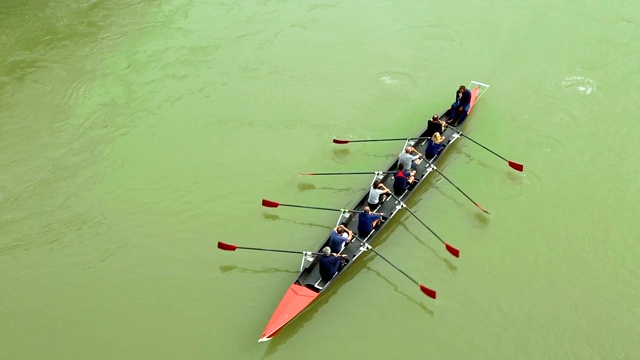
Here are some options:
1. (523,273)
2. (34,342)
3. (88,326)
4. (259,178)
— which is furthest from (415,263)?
(34,342)

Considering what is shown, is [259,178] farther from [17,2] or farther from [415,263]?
[17,2]

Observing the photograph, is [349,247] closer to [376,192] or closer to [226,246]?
[376,192]

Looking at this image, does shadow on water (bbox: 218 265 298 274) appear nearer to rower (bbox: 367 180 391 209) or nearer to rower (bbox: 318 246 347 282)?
rower (bbox: 318 246 347 282)

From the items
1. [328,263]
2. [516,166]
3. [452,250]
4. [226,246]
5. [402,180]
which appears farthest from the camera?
[516,166]

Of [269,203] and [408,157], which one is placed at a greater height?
[408,157]

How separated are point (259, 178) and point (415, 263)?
320 centimetres

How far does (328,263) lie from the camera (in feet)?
24.6

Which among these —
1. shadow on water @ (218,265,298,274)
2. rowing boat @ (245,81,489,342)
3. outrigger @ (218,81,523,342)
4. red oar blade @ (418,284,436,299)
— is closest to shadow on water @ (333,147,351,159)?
outrigger @ (218,81,523,342)

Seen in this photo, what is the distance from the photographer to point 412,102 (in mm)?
10594

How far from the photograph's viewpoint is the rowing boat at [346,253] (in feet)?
23.9

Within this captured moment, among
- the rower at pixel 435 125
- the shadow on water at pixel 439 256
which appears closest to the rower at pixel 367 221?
the shadow on water at pixel 439 256

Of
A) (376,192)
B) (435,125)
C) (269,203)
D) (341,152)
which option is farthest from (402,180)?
(269,203)

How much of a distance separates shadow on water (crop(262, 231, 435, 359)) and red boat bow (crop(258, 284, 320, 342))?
28 centimetres

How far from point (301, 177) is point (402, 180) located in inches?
74.2
